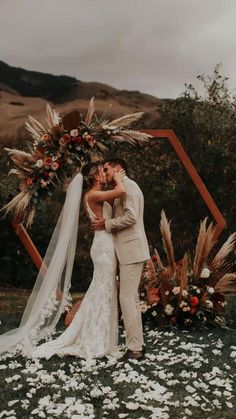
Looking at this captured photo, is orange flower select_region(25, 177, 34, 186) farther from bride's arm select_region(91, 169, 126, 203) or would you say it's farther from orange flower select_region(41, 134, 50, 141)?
bride's arm select_region(91, 169, 126, 203)

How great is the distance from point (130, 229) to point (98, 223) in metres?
0.33

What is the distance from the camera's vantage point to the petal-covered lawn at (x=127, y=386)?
187 inches

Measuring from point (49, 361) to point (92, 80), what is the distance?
13.5m

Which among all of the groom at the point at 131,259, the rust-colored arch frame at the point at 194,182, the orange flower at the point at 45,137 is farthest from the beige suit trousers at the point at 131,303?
the rust-colored arch frame at the point at 194,182

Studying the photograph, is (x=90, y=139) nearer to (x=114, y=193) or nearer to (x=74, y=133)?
(x=74, y=133)

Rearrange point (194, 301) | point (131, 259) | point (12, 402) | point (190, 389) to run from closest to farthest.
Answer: point (12, 402) → point (190, 389) → point (131, 259) → point (194, 301)

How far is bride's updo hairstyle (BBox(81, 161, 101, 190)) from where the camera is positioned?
650cm

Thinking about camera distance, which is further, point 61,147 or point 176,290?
point 176,290

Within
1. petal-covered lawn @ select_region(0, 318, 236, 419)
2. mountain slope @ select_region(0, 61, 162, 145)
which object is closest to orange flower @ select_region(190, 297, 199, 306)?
petal-covered lawn @ select_region(0, 318, 236, 419)

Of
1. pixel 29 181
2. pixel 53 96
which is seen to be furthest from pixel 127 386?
pixel 53 96

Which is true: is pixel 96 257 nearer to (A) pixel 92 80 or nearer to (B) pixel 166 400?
(B) pixel 166 400

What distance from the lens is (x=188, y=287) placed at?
776 centimetres

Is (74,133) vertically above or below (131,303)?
above

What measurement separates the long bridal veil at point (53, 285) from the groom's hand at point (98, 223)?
Result: 0.23 metres
